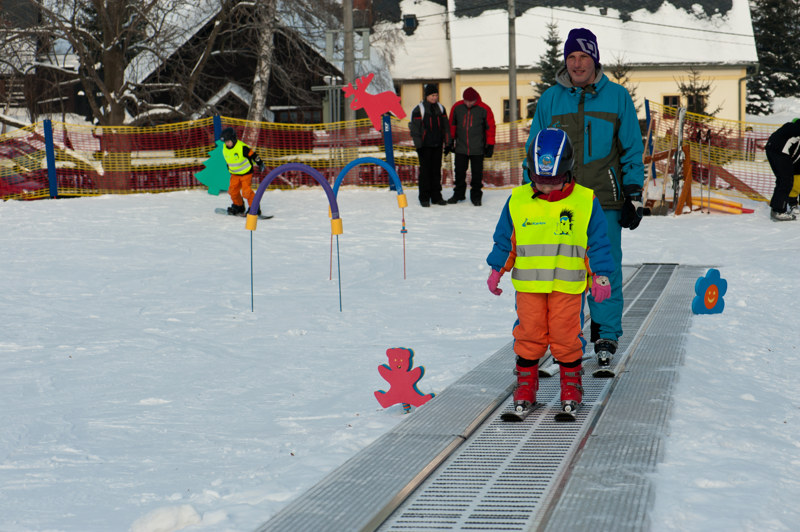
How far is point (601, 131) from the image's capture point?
5426mm

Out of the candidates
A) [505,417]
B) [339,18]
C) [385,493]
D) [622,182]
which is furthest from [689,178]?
[339,18]

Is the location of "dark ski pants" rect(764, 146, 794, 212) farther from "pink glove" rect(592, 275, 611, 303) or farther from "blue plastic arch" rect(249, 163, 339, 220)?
"pink glove" rect(592, 275, 611, 303)

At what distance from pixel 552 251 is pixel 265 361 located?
9.06ft

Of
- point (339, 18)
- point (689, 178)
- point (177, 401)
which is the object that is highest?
point (339, 18)

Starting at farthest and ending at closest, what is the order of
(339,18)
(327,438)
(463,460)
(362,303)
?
(339,18) → (362,303) → (327,438) → (463,460)

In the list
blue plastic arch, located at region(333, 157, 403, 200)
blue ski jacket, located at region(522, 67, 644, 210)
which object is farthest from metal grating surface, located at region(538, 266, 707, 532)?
blue plastic arch, located at region(333, 157, 403, 200)

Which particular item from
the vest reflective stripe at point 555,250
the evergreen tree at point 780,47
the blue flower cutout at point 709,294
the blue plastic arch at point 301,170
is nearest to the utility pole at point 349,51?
the blue plastic arch at point 301,170

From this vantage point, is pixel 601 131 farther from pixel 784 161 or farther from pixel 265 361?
pixel 784 161

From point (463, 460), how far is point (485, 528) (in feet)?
2.50

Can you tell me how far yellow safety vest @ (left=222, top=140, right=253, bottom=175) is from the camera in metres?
14.0

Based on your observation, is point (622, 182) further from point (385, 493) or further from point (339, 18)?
point (339, 18)

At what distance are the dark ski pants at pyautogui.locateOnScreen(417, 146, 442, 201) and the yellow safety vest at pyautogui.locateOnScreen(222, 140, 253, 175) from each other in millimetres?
2834

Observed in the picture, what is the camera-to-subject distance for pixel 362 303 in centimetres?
885

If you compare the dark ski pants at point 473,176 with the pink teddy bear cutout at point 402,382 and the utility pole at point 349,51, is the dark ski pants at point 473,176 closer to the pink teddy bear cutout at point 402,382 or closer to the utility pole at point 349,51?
the utility pole at point 349,51
